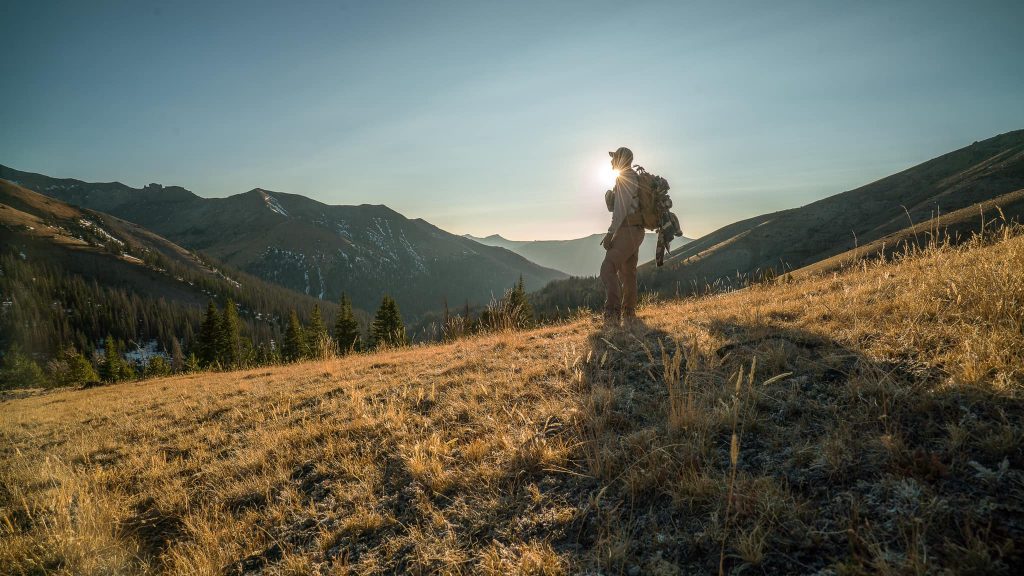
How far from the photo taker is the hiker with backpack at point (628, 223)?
326 inches

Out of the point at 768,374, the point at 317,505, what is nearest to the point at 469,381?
the point at 317,505

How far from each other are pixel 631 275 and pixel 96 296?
653 feet

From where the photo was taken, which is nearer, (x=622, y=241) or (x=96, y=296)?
(x=622, y=241)

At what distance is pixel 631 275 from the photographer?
8.68m

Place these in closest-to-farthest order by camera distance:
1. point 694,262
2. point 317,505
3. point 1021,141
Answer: point 317,505 < point 1021,141 < point 694,262

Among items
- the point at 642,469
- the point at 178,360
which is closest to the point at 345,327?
the point at 642,469

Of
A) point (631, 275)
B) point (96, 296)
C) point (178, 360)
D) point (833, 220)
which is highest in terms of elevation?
point (96, 296)

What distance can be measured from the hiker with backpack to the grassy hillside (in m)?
2.57

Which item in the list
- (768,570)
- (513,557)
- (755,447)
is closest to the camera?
(768,570)

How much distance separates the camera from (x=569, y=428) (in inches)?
146

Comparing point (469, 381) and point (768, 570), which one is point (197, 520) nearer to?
point (469, 381)

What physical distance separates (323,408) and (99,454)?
12.0ft

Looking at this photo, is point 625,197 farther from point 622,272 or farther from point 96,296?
point 96,296

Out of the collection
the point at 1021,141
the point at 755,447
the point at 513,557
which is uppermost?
the point at 1021,141
